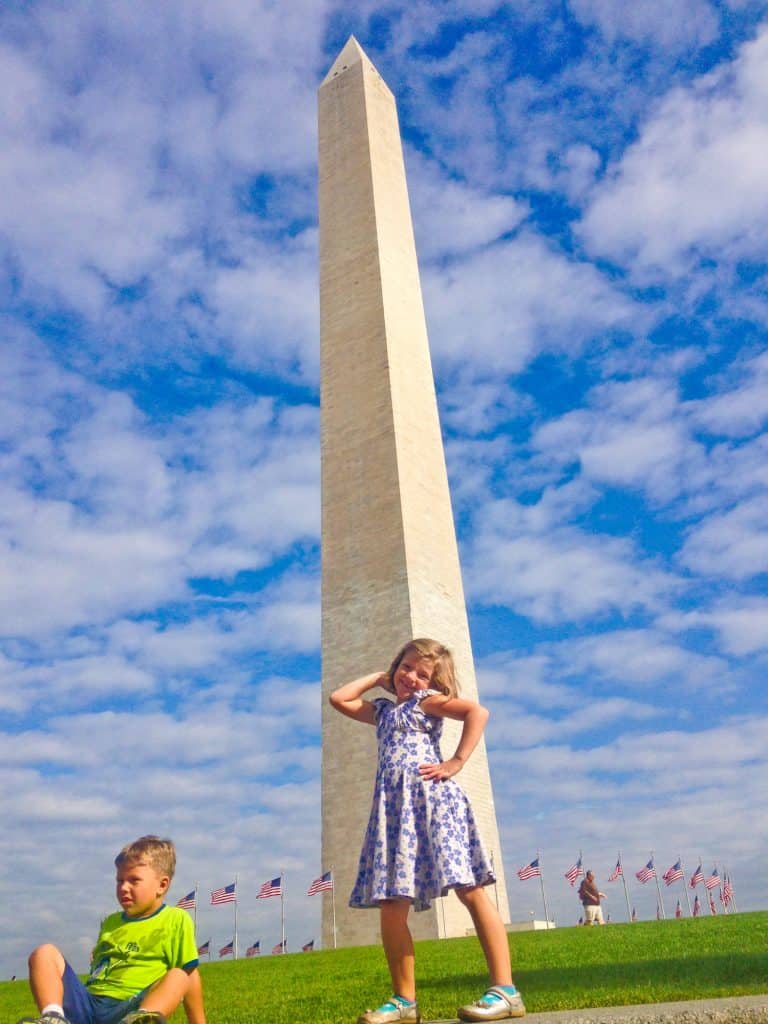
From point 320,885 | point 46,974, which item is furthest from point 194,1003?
point 320,885

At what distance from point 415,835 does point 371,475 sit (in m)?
21.1

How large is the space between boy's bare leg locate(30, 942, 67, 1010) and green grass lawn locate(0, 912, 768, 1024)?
5.91 ft

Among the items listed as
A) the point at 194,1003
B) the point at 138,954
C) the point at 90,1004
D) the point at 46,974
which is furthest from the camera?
the point at 194,1003

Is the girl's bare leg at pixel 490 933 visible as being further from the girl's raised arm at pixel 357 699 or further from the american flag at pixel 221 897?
the american flag at pixel 221 897

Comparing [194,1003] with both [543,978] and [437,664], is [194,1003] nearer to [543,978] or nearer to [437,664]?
[437,664]

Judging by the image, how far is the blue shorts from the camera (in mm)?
4180

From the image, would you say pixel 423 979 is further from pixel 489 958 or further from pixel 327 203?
pixel 327 203

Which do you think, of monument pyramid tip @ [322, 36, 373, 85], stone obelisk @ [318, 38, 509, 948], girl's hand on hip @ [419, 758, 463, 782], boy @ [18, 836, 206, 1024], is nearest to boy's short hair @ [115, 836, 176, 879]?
boy @ [18, 836, 206, 1024]

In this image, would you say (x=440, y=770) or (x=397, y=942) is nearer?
(x=397, y=942)

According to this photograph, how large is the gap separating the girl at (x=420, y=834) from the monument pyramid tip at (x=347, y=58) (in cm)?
3028

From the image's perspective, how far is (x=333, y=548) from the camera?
26.1 meters

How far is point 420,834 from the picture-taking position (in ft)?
16.1

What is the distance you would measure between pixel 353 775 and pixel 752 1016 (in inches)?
800

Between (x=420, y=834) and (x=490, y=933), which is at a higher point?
(x=420, y=834)
